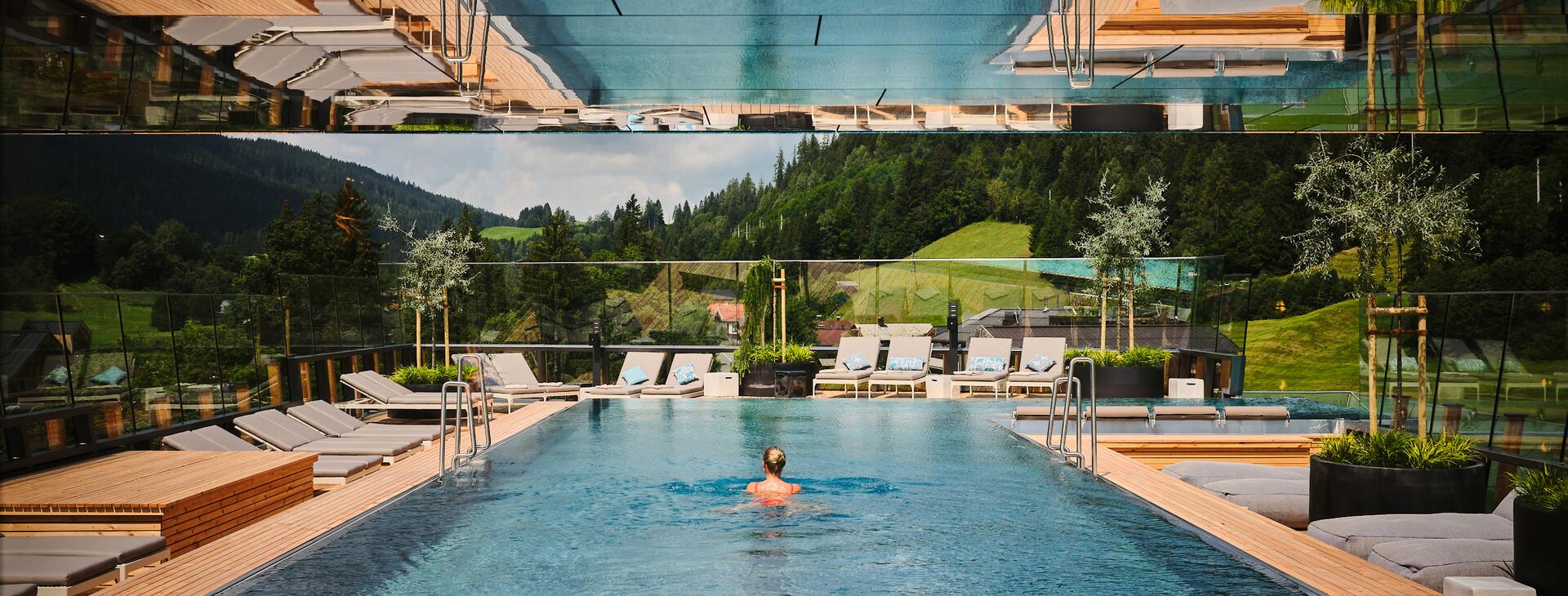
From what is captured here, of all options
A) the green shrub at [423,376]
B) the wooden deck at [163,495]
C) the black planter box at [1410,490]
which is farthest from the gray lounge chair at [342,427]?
the black planter box at [1410,490]

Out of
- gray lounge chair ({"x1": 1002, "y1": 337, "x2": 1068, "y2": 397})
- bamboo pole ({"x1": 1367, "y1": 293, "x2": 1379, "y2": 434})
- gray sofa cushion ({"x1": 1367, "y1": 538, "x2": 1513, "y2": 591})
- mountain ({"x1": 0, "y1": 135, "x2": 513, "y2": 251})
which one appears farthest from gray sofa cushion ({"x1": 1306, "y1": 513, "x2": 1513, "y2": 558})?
mountain ({"x1": 0, "y1": 135, "x2": 513, "y2": 251})

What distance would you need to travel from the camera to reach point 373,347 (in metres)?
14.3

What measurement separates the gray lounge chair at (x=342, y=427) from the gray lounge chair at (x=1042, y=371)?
694cm

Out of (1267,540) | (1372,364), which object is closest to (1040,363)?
(1372,364)

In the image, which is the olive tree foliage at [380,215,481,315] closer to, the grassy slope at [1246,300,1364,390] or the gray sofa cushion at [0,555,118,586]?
the gray sofa cushion at [0,555,118,586]

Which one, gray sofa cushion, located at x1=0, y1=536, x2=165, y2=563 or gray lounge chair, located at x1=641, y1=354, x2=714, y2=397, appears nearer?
gray sofa cushion, located at x1=0, y1=536, x2=165, y2=563

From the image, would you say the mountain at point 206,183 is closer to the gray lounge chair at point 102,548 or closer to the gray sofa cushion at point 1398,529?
the gray lounge chair at point 102,548

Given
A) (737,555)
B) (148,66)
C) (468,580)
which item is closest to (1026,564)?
(737,555)

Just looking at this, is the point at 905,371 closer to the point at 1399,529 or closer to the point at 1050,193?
the point at 1399,529

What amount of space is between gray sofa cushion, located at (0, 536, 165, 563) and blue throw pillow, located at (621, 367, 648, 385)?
369 inches

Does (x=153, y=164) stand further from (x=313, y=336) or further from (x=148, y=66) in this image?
(x=148, y=66)

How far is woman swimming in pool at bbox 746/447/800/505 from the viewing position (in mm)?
6664

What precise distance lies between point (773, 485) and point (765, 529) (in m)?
0.67

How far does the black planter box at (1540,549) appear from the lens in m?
3.82
